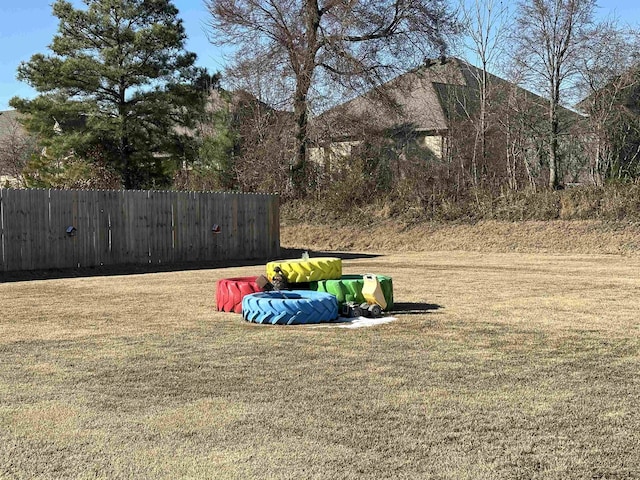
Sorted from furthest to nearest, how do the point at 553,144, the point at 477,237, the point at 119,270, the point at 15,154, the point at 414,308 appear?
1. the point at 15,154
2. the point at 553,144
3. the point at 477,237
4. the point at 119,270
5. the point at 414,308

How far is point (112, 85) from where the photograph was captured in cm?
3178

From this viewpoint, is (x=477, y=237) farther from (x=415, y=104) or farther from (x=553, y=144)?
(x=415, y=104)

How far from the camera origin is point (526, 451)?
4094 mm

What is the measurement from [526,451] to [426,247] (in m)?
21.3

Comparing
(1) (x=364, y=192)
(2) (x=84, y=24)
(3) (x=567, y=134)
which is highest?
(2) (x=84, y=24)

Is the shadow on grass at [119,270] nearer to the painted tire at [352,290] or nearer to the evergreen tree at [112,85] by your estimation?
the painted tire at [352,290]

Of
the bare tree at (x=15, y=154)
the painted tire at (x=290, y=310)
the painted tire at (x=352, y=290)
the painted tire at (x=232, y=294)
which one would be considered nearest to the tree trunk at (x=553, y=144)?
the painted tire at (x=352, y=290)

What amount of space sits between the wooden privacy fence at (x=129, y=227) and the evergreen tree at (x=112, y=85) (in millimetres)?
12155

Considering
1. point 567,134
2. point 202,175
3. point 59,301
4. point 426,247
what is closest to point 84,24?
point 202,175

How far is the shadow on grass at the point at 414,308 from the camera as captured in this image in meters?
9.58

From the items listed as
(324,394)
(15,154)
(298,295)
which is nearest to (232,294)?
(298,295)

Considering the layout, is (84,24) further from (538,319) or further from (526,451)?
(526,451)

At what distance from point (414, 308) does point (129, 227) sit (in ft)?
34.8

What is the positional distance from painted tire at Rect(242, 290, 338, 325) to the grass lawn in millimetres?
306
